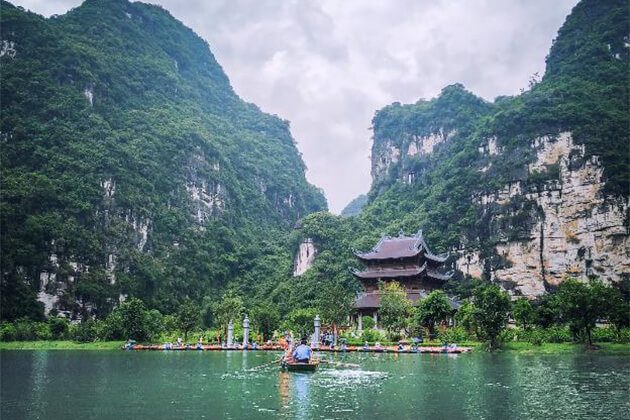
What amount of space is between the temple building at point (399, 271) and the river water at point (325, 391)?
26.7m

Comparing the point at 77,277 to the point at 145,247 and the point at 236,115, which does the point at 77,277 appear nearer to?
the point at 145,247

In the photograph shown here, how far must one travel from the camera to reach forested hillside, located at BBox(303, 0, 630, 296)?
65.4 metres

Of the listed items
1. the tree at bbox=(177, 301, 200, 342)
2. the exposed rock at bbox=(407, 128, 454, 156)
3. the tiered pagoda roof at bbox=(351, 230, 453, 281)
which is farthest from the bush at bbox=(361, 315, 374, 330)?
the exposed rock at bbox=(407, 128, 454, 156)

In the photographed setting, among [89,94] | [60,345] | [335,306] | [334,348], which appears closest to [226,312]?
[335,306]

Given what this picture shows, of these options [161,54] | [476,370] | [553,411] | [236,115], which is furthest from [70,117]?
[553,411]

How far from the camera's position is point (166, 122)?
111 meters

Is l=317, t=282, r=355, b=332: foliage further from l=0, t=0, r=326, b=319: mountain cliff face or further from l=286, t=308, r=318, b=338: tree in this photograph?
l=0, t=0, r=326, b=319: mountain cliff face

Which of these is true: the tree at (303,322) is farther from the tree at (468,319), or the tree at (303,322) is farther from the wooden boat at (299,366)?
the wooden boat at (299,366)

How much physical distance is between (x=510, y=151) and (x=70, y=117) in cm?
6637

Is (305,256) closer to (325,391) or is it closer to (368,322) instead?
(368,322)

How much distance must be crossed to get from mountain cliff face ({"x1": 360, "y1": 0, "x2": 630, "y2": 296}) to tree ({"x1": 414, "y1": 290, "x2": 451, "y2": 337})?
3081 centimetres

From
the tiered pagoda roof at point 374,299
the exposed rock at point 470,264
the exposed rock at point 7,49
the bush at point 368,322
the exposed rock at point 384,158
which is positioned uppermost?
the exposed rock at point 7,49

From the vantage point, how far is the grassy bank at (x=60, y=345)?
43688mm

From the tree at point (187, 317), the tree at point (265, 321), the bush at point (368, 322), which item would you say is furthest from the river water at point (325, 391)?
the bush at point (368, 322)
